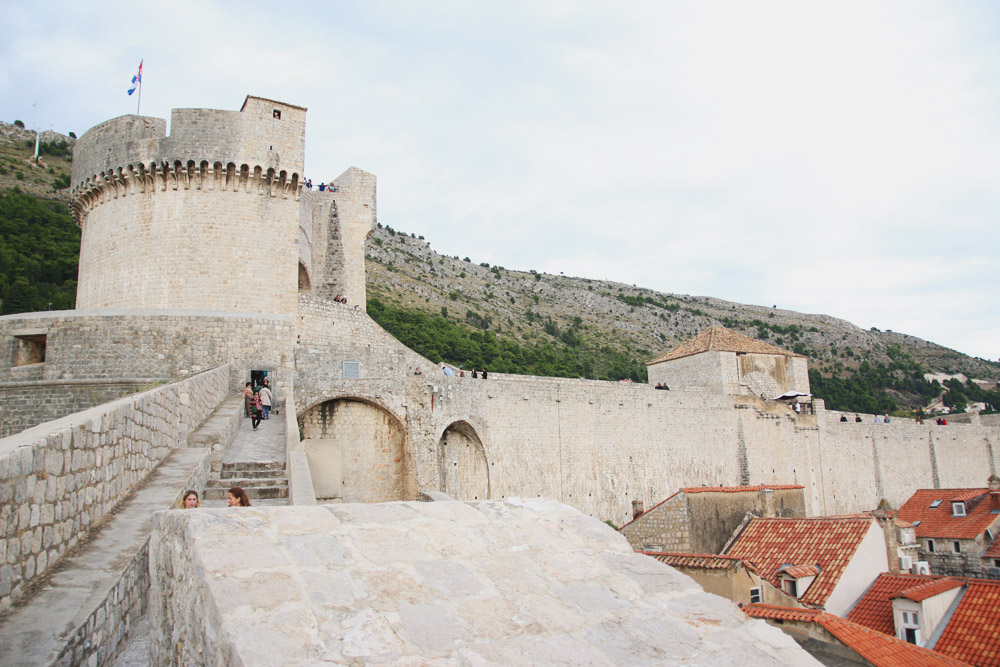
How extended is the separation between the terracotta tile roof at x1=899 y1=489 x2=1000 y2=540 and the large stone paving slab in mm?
28261

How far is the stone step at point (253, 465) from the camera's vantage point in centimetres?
854

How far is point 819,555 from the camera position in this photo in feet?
49.8

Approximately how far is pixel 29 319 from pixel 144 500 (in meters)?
12.1

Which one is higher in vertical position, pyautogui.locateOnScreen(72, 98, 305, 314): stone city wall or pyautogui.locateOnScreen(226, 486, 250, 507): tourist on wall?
pyautogui.locateOnScreen(72, 98, 305, 314): stone city wall

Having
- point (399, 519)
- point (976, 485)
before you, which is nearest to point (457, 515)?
point (399, 519)

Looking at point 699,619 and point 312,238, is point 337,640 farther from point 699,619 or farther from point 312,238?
point 312,238

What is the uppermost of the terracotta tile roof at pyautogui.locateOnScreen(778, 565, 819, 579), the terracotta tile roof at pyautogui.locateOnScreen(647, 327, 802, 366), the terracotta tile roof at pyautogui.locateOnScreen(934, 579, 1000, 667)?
the terracotta tile roof at pyautogui.locateOnScreen(647, 327, 802, 366)

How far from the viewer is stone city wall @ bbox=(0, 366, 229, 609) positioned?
11.5ft

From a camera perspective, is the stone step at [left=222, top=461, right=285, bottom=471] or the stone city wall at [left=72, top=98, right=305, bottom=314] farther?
the stone city wall at [left=72, top=98, right=305, bottom=314]

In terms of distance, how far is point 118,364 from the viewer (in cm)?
1455

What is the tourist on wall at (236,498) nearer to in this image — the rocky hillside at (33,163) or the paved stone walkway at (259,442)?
the paved stone walkway at (259,442)

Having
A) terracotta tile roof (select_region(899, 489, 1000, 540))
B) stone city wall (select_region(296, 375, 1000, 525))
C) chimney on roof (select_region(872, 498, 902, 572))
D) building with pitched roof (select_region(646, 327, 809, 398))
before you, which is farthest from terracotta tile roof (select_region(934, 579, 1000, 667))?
building with pitched roof (select_region(646, 327, 809, 398))

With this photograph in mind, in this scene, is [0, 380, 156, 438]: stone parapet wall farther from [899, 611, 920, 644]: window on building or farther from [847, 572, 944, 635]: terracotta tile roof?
[899, 611, 920, 644]: window on building

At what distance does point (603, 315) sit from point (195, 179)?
64.7 m
